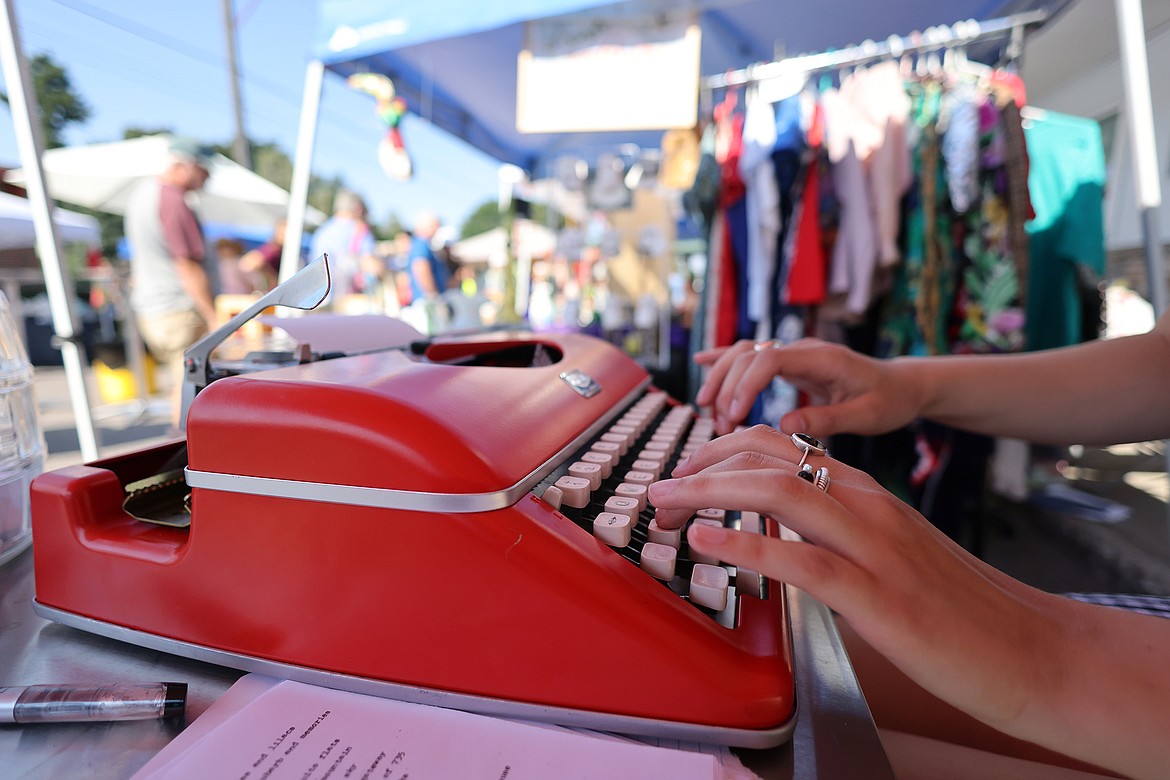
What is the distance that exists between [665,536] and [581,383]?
0.30 metres

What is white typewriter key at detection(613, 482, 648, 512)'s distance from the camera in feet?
1.66

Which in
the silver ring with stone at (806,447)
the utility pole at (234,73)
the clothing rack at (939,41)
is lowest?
the silver ring with stone at (806,447)

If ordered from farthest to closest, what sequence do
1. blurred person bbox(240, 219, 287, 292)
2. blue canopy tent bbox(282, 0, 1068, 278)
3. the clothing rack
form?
1. blurred person bbox(240, 219, 287, 292)
2. blue canopy tent bbox(282, 0, 1068, 278)
3. the clothing rack

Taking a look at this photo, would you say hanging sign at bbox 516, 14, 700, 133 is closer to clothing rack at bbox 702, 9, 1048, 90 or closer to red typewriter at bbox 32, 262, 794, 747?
clothing rack at bbox 702, 9, 1048, 90

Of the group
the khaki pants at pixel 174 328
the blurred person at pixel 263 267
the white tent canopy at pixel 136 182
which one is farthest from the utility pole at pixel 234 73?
the khaki pants at pixel 174 328

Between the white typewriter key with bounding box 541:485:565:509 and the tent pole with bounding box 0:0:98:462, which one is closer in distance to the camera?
the white typewriter key with bounding box 541:485:565:509

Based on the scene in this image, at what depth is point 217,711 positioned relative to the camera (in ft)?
1.34

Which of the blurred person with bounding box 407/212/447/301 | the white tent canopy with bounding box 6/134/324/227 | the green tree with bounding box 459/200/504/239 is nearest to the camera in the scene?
the blurred person with bounding box 407/212/447/301

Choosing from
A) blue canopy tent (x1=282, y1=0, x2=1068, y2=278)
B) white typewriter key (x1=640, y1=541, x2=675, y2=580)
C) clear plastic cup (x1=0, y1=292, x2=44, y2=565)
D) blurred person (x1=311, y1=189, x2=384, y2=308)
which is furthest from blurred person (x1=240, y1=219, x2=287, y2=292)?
white typewriter key (x1=640, y1=541, x2=675, y2=580)

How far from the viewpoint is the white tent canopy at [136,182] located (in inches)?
223

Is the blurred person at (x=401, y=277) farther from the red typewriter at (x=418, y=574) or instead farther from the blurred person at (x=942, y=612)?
the blurred person at (x=942, y=612)

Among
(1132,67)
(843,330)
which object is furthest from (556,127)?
(1132,67)

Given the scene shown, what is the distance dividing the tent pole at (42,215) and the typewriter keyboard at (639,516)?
3.48 ft

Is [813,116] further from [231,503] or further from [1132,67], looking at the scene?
[231,503]
